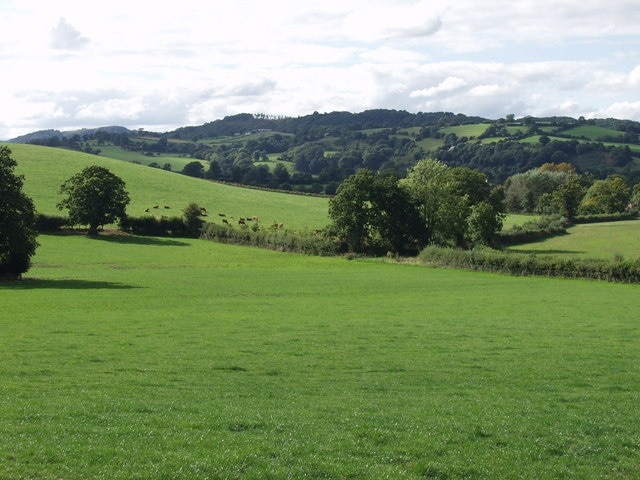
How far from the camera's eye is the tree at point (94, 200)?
316ft

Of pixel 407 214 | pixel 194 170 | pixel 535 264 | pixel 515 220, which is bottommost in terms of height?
pixel 535 264

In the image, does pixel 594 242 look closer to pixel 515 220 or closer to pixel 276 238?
pixel 515 220

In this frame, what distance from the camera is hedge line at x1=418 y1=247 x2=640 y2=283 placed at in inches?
2697

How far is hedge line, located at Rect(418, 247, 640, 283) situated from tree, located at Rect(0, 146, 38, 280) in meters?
47.5

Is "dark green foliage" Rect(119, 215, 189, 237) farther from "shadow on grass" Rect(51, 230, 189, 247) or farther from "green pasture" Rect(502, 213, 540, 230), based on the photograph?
"green pasture" Rect(502, 213, 540, 230)

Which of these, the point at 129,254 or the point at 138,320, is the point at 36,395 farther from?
the point at 129,254

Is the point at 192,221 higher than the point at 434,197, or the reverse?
the point at 434,197

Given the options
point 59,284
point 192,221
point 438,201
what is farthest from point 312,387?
point 192,221

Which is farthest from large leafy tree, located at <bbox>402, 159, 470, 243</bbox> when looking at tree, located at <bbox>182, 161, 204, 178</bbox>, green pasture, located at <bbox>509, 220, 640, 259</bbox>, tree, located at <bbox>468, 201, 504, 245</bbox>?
tree, located at <bbox>182, 161, 204, 178</bbox>

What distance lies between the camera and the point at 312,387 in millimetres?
19906

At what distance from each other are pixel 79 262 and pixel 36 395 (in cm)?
5943

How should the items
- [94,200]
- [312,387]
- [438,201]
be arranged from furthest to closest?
[438,201]
[94,200]
[312,387]

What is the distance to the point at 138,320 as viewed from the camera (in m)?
34.5

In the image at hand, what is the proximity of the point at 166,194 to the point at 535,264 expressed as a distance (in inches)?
3037
